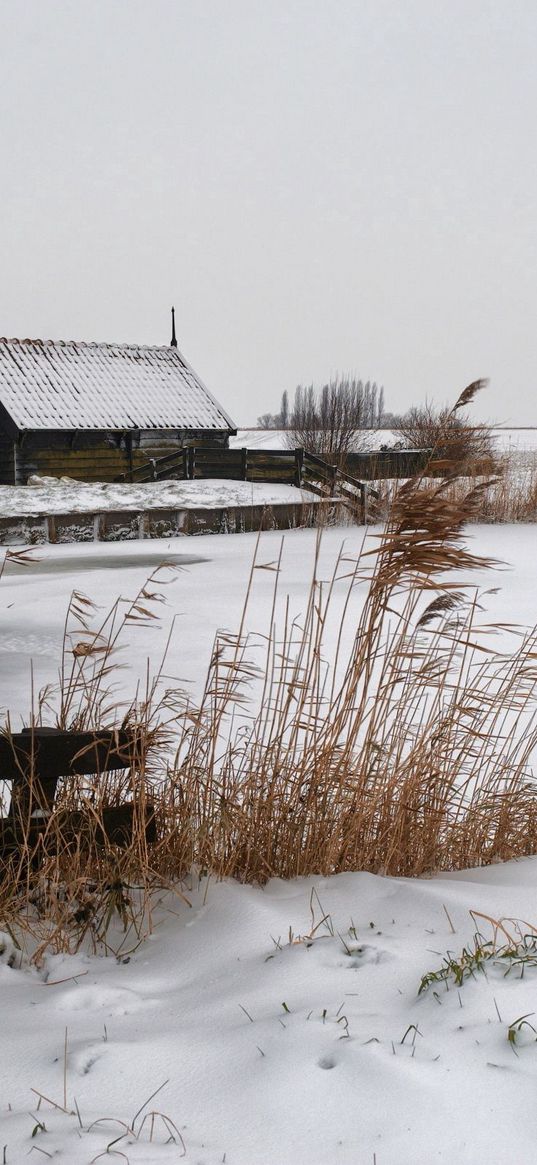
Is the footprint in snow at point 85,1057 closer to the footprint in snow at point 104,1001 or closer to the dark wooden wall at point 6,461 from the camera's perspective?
the footprint in snow at point 104,1001

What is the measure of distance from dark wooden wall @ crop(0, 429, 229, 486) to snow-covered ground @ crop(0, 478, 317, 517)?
3131mm

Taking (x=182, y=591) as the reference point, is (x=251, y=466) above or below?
above

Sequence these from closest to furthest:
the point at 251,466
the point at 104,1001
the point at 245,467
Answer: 1. the point at 104,1001
2. the point at 245,467
3. the point at 251,466

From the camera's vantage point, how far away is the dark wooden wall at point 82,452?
19.4 meters

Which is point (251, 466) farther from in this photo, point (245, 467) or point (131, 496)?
point (131, 496)

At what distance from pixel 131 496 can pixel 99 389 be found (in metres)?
6.66

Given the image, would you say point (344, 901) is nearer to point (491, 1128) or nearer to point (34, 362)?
point (491, 1128)

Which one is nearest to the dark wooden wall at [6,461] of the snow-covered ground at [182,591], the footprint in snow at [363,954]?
the snow-covered ground at [182,591]

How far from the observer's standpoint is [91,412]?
19703 millimetres

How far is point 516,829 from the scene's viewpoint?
3348mm

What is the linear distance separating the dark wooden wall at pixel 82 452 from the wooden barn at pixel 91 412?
0.8 inches

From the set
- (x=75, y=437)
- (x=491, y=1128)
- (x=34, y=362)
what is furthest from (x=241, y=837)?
(x=34, y=362)

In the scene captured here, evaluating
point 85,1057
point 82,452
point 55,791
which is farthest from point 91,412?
point 85,1057

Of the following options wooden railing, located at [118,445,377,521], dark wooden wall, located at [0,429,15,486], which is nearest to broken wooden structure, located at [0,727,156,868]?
wooden railing, located at [118,445,377,521]
